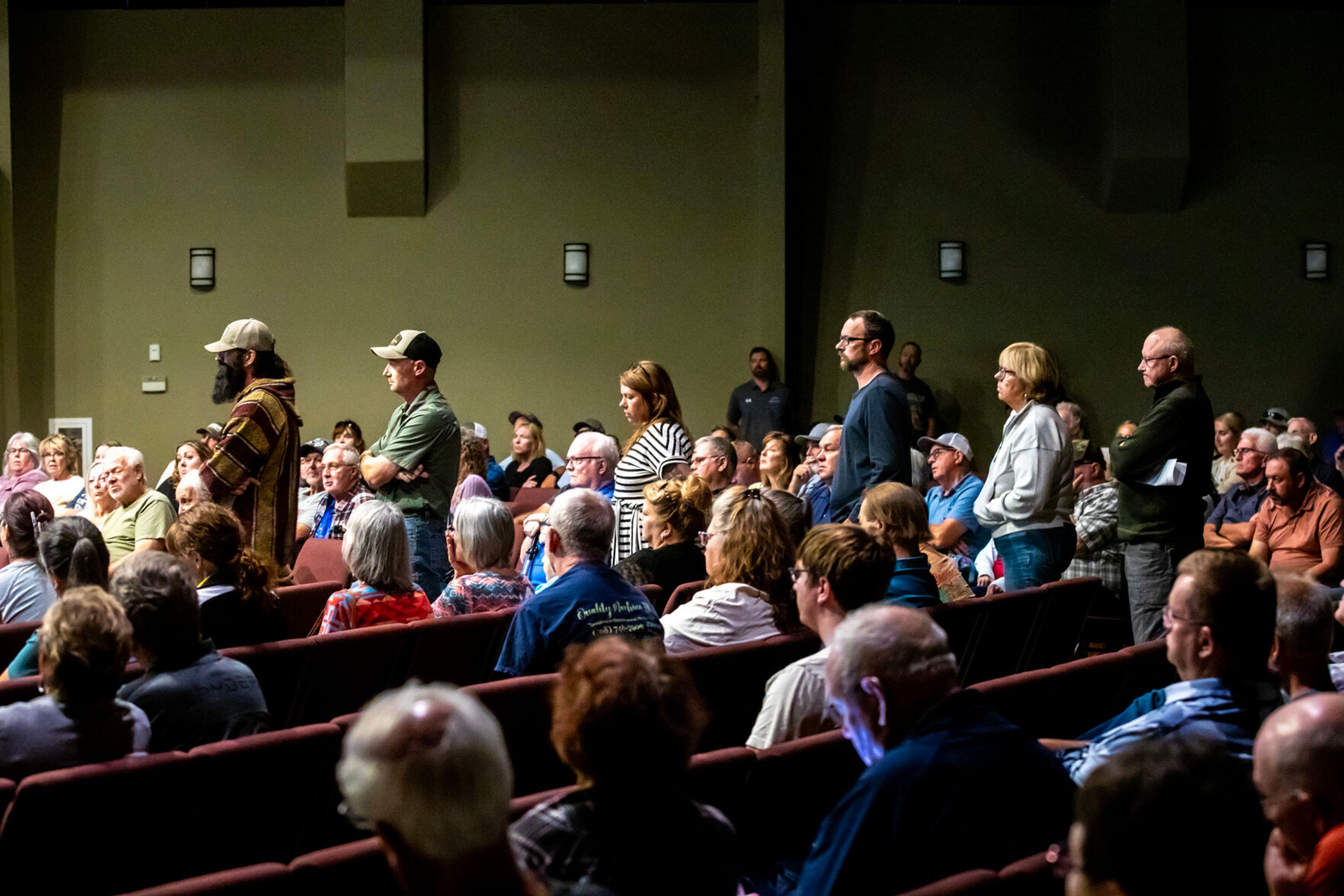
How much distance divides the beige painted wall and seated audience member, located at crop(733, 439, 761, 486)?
6.01 ft

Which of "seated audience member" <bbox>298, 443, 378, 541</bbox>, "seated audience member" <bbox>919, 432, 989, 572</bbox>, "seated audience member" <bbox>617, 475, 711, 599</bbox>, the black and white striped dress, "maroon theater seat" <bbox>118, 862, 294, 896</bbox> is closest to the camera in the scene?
"maroon theater seat" <bbox>118, 862, 294, 896</bbox>

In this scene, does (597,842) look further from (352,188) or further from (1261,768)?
(352,188)

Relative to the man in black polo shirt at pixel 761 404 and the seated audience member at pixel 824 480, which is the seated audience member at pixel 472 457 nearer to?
the seated audience member at pixel 824 480

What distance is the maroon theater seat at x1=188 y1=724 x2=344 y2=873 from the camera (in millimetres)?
2174

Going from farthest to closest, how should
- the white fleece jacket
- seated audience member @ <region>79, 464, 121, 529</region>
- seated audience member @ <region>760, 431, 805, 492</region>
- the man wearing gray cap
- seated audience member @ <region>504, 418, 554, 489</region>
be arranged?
1. seated audience member @ <region>504, 418, 554, 489</region>
2. seated audience member @ <region>760, 431, 805, 492</region>
3. seated audience member @ <region>79, 464, 121, 529</region>
4. the man wearing gray cap
5. the white fleece jacket

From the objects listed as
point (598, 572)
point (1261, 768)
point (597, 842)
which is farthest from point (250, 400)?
point (1261, 768)

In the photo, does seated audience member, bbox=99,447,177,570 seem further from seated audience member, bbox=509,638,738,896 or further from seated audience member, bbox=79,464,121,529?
seated audience member, bbox=509,638,738,896

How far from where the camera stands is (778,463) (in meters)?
6.40

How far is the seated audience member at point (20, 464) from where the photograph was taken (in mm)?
7242

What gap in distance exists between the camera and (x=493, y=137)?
9555 millimetres

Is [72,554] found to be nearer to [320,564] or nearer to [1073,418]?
[320,564]

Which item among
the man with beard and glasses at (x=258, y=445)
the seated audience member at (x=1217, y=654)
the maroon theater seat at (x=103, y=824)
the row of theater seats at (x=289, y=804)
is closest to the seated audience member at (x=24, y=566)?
the man with beard and glasses at (x=258, y=445)

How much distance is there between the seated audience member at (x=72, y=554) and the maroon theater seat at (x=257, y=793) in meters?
1.28

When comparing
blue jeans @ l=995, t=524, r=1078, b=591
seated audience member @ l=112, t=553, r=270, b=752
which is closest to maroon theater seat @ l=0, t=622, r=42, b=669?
seated audience member @ l=112, t=553, r=270, b=752
